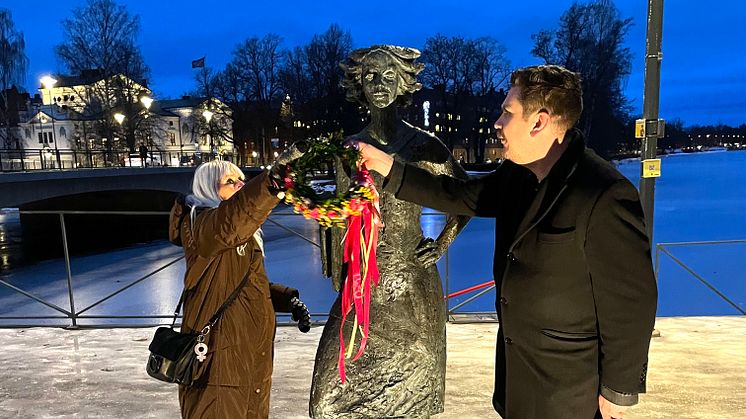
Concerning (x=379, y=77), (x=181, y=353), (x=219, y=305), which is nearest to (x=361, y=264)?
(x=219, y=305)

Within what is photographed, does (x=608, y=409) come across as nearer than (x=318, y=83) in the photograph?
Yes

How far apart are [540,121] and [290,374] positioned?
4.05 meters

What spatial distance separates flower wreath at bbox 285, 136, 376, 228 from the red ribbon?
0.11ft

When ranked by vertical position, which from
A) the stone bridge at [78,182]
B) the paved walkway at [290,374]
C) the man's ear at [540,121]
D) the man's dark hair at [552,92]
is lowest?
the paved walkway at [290,374]

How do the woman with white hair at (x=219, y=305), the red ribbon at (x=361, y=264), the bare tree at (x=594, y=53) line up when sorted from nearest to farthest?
the red ribbon at (x=361, y=264) < the woman with white hair at (x=219, y=305) < the bare tree at (x=594, y=53)

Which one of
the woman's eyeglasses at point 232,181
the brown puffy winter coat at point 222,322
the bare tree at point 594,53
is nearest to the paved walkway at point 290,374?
the brown puffy winter coat at point 222,322

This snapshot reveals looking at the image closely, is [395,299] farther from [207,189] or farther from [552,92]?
[552,92]

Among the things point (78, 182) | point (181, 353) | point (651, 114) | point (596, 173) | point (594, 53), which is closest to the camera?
point (596, 173)

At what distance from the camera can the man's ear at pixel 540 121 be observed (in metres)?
1.76

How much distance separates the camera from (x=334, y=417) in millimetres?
2678

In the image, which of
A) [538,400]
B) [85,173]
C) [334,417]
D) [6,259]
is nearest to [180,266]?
[6,259]

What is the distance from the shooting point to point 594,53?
31250 mm

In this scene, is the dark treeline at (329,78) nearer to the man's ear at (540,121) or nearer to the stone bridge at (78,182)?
the stone bridge at (78,182)

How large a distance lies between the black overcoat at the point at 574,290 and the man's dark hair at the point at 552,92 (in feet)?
0.36
